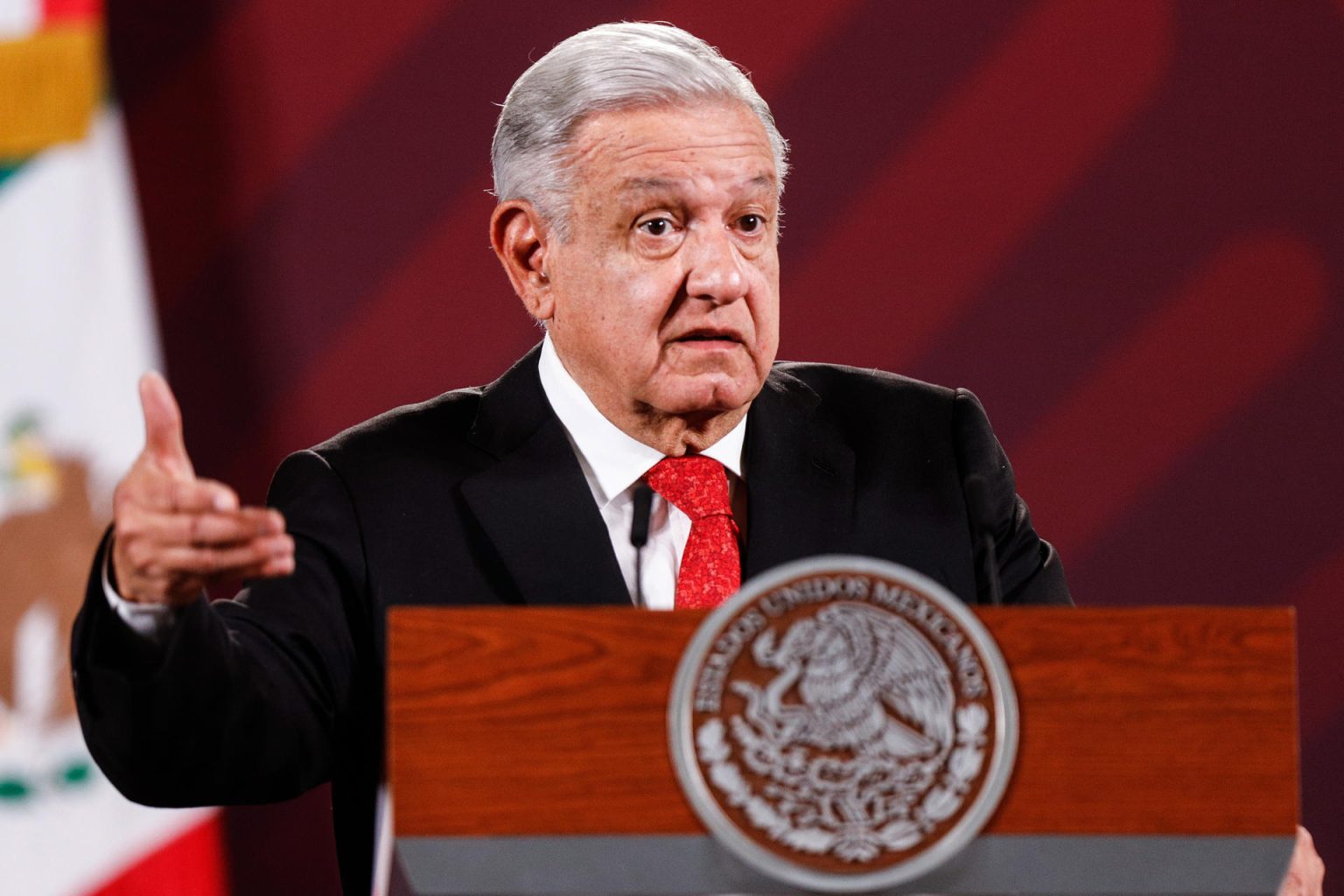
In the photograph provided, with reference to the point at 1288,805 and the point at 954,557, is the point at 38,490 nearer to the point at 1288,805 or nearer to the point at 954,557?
the point at 954,557

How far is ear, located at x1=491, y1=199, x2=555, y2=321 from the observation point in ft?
6.18

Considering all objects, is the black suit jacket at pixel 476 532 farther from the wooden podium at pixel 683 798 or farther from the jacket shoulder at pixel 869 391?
the wooden podium at pixel 683 798

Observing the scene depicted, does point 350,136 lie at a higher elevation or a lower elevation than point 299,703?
higher

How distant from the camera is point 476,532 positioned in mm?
1693

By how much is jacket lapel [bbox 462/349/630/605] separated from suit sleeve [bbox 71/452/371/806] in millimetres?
156

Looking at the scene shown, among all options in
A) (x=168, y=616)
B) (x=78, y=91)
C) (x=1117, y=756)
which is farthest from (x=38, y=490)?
(x=1117, y=756)

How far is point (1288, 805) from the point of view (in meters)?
1.06

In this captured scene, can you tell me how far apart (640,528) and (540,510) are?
106mm

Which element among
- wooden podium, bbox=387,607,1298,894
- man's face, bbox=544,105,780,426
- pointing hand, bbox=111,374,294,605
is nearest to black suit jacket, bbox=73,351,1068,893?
man's face, bbox=544,105,780,426

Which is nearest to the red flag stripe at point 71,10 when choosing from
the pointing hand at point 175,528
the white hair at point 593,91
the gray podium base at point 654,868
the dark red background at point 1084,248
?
the dark red background at point 1084,248

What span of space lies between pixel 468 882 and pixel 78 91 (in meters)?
1.90

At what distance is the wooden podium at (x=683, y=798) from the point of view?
1.00m

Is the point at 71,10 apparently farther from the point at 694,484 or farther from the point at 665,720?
the point at 665,720

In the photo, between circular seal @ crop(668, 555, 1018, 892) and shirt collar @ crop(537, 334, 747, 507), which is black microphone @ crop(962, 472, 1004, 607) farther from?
shirt collar @ crop(537, 334, 747, 507)
